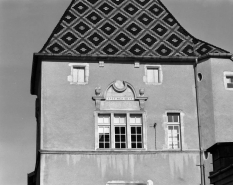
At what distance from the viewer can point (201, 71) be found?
2847cm

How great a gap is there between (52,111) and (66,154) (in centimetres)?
183

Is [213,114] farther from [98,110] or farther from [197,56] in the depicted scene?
[98,110]

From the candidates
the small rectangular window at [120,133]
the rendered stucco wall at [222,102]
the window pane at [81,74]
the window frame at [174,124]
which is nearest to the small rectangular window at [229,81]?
the rendered stucco wall at [222,102]

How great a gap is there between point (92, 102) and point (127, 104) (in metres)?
1.40

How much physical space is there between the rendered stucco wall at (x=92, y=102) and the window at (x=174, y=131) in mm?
236

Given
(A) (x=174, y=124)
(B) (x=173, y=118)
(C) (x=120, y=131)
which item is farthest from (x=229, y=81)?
(C) (x=120, y=131)

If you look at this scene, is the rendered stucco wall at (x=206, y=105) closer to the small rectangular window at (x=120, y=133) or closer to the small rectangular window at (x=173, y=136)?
the small rectangular window at (x=173, y=136)

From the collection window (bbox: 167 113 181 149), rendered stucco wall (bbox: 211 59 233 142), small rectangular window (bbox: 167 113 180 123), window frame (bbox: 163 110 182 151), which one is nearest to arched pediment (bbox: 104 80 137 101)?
window frame (bbox: 163 110 182 151)

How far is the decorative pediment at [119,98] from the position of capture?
2761cm

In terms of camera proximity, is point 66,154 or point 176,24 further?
point 176,24

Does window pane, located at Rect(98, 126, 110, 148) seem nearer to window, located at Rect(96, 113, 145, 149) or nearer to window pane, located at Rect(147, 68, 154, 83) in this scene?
window, located at Rect(96, 113, 145, 149)

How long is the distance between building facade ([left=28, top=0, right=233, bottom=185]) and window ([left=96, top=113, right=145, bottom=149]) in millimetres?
39

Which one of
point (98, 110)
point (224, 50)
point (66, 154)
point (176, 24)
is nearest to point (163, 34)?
point (176, 24)

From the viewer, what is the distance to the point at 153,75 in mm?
28375
